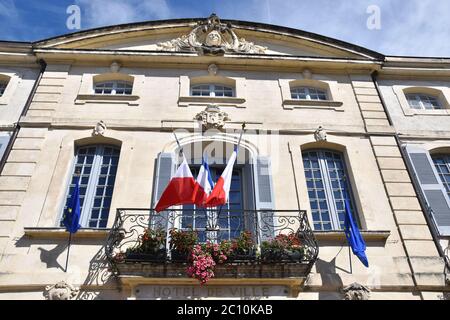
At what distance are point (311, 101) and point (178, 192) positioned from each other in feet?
15.7

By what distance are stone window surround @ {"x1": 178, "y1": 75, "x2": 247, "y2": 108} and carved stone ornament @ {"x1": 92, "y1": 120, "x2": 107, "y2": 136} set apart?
6.16 ft

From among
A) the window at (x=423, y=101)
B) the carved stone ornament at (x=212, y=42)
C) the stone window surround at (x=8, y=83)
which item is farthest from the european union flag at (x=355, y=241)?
the stone window surround at (x=8, y=83)

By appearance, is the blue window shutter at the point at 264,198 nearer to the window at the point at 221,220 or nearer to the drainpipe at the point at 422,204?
the window at the point at 221,220

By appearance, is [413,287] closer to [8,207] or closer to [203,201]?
[203,201]

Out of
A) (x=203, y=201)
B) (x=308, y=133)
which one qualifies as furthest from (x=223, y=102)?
(x=203, y=201)

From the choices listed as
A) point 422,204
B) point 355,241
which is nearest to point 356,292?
point 355,241

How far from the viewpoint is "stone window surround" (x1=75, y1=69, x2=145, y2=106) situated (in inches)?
388

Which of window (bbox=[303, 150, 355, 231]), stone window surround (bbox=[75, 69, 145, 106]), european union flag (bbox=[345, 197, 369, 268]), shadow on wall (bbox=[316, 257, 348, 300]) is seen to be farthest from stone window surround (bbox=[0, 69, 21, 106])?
european union flag (bbox=[345, 197, 369, 268])

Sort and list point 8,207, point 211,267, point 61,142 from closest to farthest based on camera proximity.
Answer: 1. point 211,267
2. point 8,207
3. point 61,142

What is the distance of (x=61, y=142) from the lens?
29.1 feet

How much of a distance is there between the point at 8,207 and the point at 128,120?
10.2 feet

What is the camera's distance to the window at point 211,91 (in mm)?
10609

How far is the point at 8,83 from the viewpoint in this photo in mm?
10359

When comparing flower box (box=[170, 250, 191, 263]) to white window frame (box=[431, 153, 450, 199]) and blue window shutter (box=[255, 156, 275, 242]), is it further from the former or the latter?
white window frame (box=[431, 153, 450, 199])
